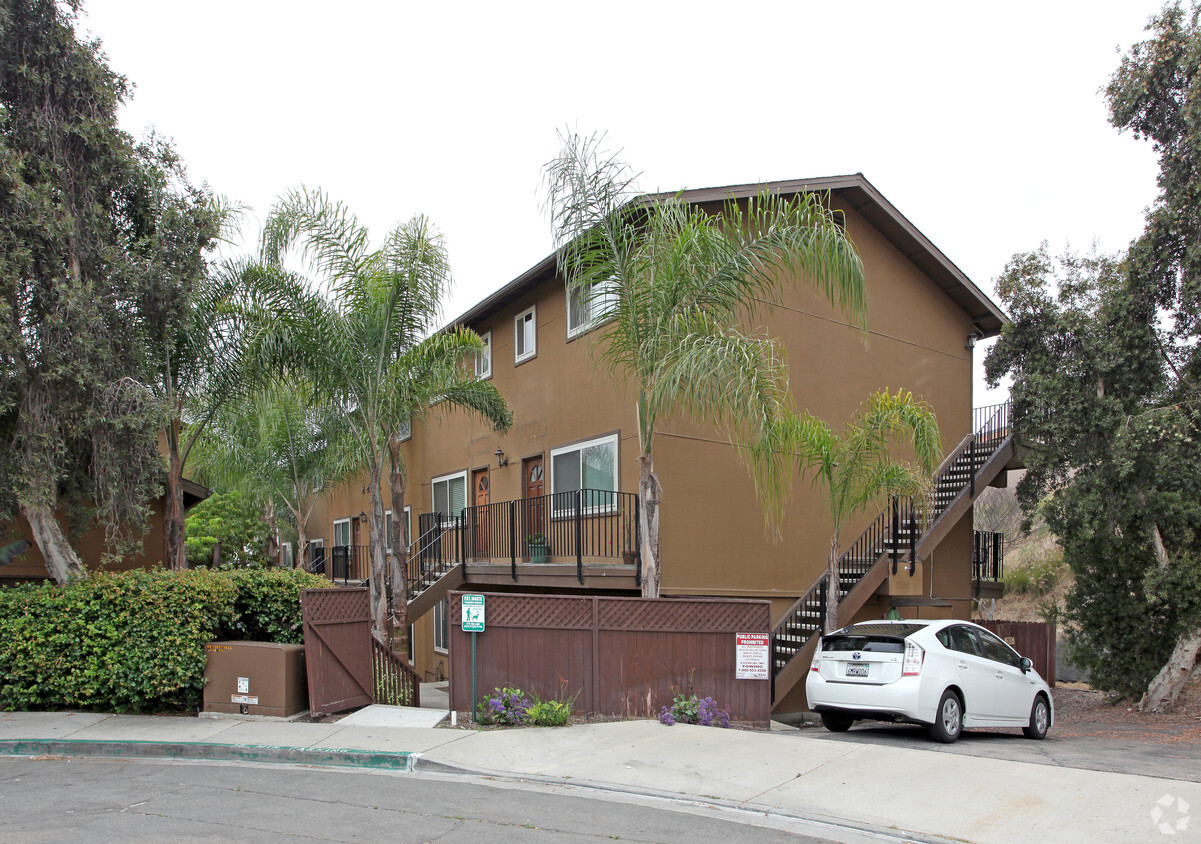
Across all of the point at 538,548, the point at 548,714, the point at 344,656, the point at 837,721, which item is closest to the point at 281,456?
the point at 538,548

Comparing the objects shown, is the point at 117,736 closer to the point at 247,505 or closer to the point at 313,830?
the point at 313,830

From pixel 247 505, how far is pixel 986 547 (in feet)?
78.7

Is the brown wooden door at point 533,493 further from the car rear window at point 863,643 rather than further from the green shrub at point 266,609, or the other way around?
the car rear window at point 863,643

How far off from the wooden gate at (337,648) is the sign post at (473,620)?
1720mm

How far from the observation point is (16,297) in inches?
432

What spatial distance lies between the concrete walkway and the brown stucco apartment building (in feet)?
13.4

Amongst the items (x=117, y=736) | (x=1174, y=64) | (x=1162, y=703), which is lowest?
(x=1162, y=703)

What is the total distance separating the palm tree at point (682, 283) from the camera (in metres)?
10.2

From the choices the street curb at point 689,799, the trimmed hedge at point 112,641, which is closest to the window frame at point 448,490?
the trimmed hedge at point 112,641

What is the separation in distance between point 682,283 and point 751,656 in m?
4.64

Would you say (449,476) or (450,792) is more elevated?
(449,476)

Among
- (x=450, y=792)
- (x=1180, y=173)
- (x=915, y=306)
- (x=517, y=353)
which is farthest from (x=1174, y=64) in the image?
(x=450, y=792)

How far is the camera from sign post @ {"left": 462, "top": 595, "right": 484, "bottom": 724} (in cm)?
1052

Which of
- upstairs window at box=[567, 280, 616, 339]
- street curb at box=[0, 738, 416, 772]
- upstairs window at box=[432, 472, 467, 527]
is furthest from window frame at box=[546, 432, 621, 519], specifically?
street curb at box=[0, 738, 416, 772]
